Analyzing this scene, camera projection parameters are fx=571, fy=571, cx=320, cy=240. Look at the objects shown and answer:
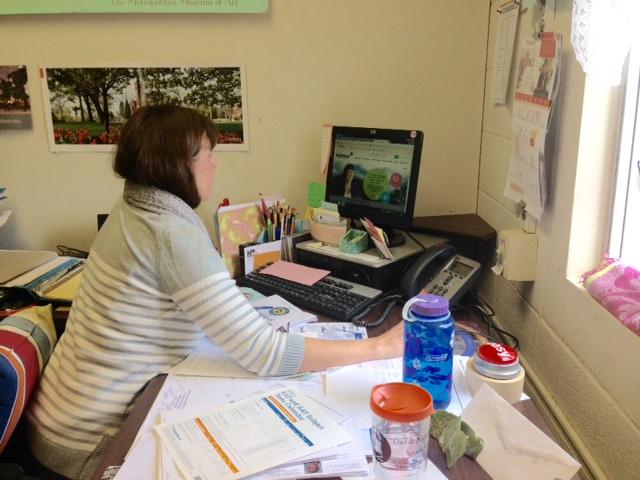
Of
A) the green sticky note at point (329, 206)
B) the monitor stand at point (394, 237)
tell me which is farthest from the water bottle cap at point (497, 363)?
the green sticky note at point (329, 206)

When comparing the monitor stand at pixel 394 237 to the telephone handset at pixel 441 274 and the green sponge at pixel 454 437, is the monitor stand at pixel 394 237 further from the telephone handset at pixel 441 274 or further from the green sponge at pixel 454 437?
the green sponge at pixel 454 437

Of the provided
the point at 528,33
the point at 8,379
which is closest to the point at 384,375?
the point at 8,379

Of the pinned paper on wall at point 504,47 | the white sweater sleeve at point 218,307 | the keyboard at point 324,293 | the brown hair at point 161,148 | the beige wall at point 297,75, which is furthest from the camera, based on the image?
the beige wall at point 297,75

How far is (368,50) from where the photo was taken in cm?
200

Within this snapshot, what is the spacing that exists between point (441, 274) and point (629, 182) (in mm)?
573

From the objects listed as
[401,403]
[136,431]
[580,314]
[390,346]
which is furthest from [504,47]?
[136,431]

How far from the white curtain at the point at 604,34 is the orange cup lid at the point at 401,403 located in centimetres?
70

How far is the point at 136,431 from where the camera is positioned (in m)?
1.00

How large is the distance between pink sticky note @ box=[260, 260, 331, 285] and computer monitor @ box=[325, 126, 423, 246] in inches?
9.7

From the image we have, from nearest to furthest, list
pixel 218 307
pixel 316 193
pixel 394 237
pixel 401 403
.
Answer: pixel 401 403 → pixel 218 307 → pixel 394 237 → pixel 316 193

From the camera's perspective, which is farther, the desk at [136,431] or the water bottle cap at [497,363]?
the water bottle cap at [497,363]

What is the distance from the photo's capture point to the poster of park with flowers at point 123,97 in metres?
2.03

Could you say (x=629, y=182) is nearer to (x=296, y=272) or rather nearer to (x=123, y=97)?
(x=296, y=272)

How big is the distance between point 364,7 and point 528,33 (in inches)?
25.5
